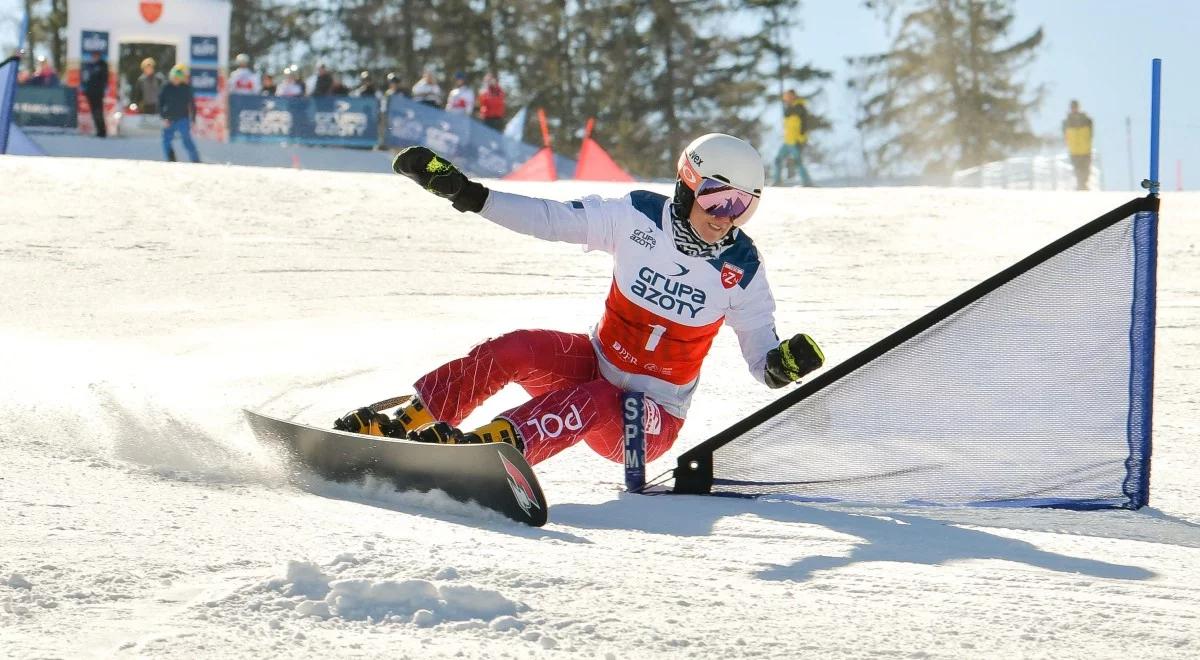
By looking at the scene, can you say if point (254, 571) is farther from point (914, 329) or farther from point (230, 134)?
point (230, 134)

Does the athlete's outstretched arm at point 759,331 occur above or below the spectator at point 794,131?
below

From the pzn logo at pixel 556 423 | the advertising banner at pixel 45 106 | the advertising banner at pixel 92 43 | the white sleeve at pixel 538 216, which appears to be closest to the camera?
the pzn logo at pixel 556 423

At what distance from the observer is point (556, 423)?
4801mm

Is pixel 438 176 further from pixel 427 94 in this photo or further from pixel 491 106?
pixel 491 106

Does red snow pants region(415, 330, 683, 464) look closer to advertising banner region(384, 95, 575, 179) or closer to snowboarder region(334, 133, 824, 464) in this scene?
snowboarder region(334, 133, 824, 464)

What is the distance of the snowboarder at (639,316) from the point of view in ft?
16.0

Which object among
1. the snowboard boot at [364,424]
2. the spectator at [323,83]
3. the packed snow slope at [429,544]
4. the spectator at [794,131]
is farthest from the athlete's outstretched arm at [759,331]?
the spectator at [323,83]

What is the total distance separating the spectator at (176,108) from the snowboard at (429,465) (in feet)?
53.9

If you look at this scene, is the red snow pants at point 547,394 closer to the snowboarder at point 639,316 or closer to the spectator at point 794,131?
the snowboarder at point 639,316

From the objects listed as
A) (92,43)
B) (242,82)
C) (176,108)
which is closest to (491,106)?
(242,82)

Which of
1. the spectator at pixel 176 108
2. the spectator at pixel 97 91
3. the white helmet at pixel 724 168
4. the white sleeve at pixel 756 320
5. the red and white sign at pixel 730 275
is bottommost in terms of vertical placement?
the white sleeve at pixel 756 320

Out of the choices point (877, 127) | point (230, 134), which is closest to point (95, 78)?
point (230, 134)

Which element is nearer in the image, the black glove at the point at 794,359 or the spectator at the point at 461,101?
the black glove at the point at 794,359

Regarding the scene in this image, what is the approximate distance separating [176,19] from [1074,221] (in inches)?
712
